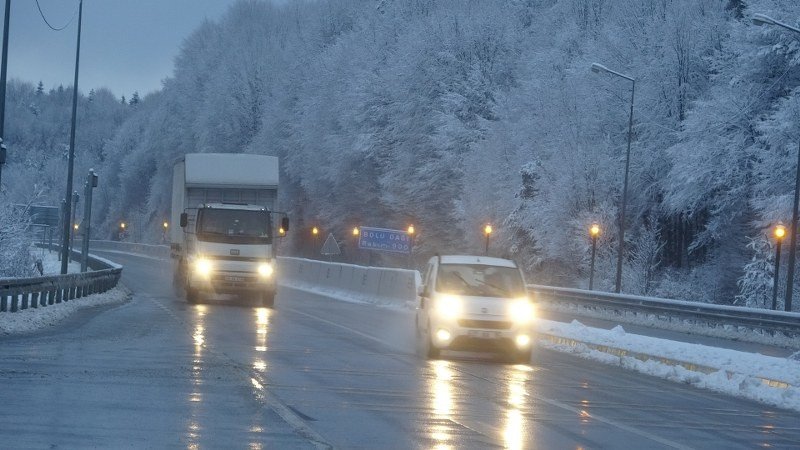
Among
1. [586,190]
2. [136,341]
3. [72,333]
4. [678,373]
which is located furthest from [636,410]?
[586,190]

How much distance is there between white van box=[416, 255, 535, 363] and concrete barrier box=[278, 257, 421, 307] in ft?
53.5

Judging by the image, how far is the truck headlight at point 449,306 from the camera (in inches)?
786

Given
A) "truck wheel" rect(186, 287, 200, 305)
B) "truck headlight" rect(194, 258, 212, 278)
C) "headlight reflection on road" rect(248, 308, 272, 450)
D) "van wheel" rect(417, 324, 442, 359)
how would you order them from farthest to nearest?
"truck wheel" rect(186, 287, 200, 305)
"truck headlight" rect(194, 258, 212, 278)
"van wheel" rect(417, 324, 442, 359)
"headlight reflection on road" rect(248, 308, 272, 450)

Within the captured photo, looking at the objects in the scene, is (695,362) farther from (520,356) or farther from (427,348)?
(427,348)

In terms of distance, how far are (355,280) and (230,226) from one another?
13911 millimetres

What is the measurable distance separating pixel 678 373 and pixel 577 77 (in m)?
39.8

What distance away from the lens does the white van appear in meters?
19.9

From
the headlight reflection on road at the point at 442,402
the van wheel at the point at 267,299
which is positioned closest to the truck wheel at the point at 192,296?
the van wheel at the point at 267,299

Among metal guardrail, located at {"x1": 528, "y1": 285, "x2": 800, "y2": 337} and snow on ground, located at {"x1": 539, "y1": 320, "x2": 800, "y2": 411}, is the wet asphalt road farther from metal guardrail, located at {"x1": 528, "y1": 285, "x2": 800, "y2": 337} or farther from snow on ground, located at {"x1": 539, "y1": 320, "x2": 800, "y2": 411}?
metal guardrail, located at {"x1": 528, "y1": 285, "x2": 800, "y2": 337}

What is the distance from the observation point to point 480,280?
21062mm

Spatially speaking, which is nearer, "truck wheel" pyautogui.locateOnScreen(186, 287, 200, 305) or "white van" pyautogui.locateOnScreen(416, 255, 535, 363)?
"white van" pyautogui.locateOnScreen(416, 255, 535, 363)

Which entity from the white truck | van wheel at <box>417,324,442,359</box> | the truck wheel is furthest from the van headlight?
the truck wheel

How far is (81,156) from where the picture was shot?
184125mm

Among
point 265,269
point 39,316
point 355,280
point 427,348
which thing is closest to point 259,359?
point 427,348
